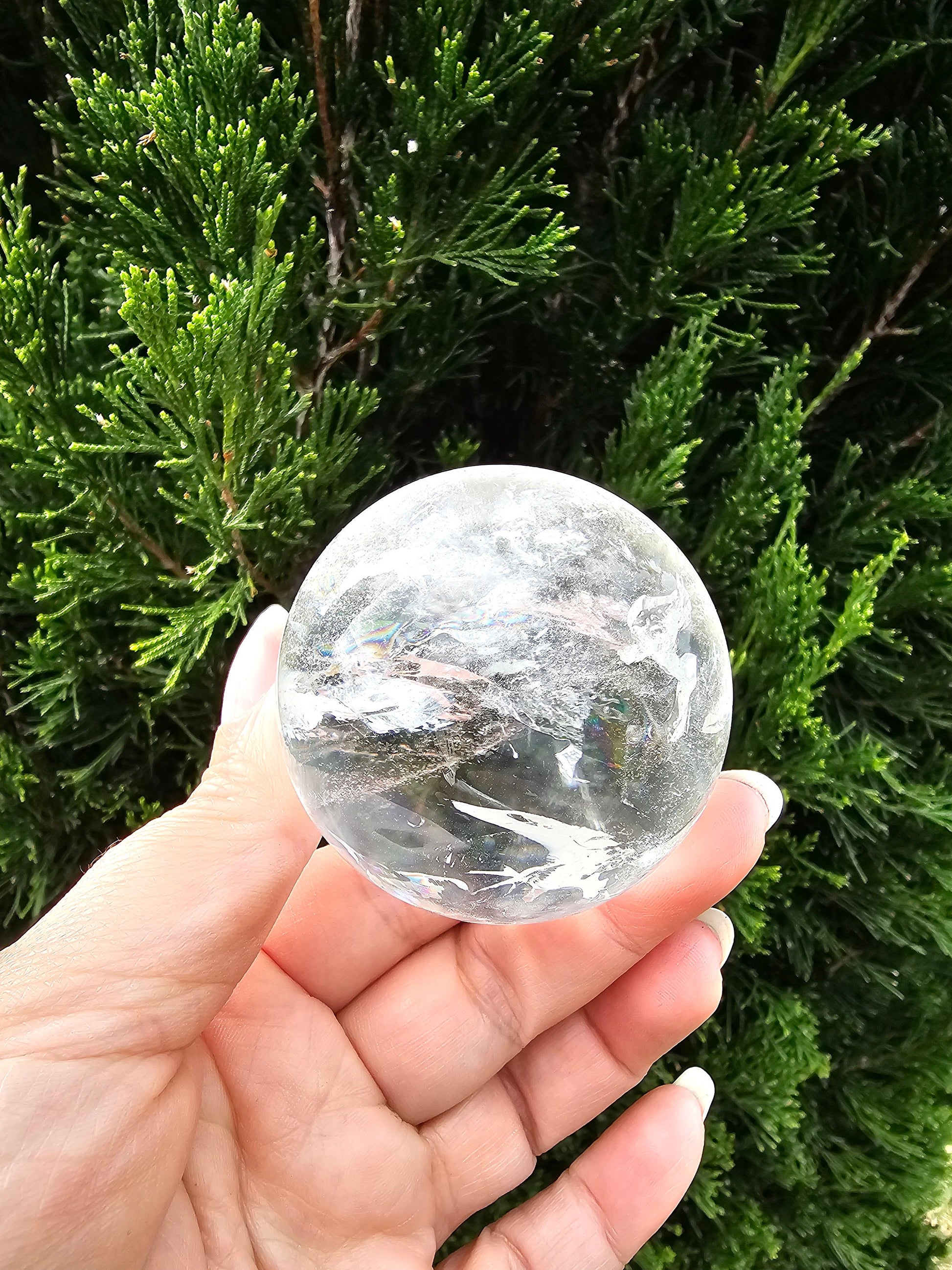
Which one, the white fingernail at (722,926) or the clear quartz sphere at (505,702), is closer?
the clear quartz sphere at (505,702)

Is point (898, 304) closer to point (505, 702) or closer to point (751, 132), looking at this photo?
point (751, 132)

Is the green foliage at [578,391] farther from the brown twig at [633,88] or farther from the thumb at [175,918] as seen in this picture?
the thumb at [175,918]

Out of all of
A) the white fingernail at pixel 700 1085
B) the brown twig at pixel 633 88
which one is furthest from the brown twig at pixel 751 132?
the white fingernail at pixel 700 1085

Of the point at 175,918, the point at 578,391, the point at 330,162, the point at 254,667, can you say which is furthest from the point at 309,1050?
the point at 330,162

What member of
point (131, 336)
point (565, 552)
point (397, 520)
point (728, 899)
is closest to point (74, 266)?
point (131, 336)

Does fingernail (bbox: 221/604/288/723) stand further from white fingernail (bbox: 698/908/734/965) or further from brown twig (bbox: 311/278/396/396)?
white fingernail (bbox: 698/908/734/965)

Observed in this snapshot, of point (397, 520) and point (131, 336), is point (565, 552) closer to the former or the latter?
point (397, 520)

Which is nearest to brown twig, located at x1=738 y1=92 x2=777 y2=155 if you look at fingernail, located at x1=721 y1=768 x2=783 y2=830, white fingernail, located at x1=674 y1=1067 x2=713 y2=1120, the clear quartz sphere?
the clear quartz sphere
